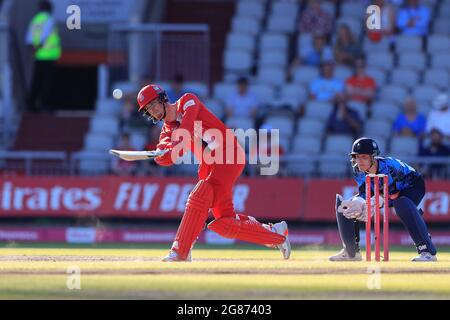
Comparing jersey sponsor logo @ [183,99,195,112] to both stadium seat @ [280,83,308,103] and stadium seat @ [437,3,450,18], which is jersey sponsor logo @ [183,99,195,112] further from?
stadium seat @ [437,3,450,18]

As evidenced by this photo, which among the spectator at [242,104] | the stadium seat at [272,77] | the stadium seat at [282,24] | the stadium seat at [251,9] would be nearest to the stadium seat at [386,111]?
the stadium seat at [272,77]

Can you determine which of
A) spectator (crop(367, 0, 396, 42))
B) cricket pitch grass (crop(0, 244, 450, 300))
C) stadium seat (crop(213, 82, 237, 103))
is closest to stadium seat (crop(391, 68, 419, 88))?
spectator (crop(367, 0, 396, 42))

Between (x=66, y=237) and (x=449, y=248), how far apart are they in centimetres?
556

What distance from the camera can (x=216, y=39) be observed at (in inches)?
919

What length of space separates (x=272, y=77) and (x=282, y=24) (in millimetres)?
1370

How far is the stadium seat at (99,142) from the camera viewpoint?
2022 cm

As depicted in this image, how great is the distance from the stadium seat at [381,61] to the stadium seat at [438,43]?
672 millimetres

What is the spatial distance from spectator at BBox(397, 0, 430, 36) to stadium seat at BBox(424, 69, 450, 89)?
1.08 meters

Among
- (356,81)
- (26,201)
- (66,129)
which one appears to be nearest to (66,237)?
(26,201)

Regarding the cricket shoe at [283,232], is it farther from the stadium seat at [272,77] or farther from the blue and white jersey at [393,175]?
the stadium seat at [272,77]

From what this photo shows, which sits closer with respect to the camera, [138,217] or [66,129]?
[138,217]

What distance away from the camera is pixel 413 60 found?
21031 mm
